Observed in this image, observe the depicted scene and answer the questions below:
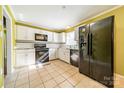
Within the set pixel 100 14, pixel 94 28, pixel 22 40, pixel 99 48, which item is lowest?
pixel 99 48

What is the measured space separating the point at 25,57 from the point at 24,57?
44mm

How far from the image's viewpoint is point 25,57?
341 cm

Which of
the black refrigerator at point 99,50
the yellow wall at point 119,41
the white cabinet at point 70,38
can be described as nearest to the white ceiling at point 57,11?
the yellow wall at point 119,41

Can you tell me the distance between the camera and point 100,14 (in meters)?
2.76

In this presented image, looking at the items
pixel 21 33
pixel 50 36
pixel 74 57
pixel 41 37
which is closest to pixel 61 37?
pixel 50 36

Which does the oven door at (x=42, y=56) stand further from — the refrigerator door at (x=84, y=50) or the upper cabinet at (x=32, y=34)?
the refrigerator door at (x=84, y=50)

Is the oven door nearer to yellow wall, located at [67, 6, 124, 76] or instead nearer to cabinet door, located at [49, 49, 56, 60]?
cabinet door, located at [49, 49, 56, 60]

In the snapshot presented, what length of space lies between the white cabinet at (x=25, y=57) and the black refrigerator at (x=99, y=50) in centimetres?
238

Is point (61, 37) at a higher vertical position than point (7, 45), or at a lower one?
higher

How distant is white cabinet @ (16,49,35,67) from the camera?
320 centimetres

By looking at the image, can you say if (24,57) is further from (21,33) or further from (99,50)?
(99,50)
